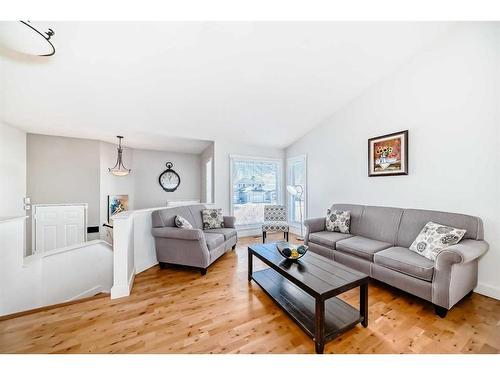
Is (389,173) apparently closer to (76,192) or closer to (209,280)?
(209,280)

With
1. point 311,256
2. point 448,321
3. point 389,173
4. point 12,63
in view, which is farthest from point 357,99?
point 12,63

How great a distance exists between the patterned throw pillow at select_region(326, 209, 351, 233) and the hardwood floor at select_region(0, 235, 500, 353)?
1008mm

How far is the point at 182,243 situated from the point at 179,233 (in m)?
0.17

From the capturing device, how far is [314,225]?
10.4 feet

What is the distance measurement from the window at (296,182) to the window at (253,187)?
28 centimetres

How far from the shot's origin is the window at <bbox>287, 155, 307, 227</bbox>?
4.46m

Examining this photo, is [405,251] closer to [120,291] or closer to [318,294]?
[318,294]

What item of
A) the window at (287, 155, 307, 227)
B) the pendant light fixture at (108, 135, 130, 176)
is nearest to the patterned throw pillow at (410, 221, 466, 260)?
the window at (287, 155, 307, 227)

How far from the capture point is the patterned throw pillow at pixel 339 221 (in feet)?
9.84

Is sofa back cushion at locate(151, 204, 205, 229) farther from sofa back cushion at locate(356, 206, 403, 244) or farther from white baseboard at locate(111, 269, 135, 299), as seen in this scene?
sofa back cushion at locate(356, 206, 403, 244)

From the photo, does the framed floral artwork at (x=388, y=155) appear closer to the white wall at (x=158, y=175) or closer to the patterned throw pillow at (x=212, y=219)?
the patterned throw pillow at (x=212, y=219)

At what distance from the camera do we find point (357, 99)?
3.27 meters

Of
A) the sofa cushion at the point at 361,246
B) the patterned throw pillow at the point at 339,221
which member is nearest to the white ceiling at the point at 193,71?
the patterned throw pillow at the point at 339,221

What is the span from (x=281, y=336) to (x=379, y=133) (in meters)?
3.11
